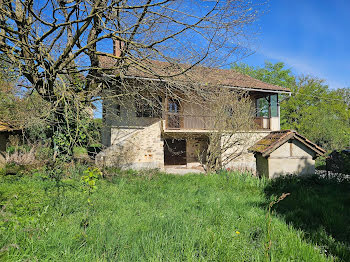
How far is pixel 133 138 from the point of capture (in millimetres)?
12438

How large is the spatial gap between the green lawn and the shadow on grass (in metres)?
0.02

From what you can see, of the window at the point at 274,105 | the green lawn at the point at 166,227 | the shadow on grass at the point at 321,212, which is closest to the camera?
the green lawn at the point at 166,227

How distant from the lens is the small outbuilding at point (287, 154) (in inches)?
336

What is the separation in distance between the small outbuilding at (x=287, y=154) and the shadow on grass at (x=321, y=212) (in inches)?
30.4

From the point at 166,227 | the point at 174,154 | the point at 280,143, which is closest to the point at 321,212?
the point at 166,227

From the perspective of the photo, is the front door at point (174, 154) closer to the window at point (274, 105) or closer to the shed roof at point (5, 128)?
the window at point (274, 105)

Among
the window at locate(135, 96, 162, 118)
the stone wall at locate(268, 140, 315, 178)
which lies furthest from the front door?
the stone wall at locate(268, 140, 315, 178)

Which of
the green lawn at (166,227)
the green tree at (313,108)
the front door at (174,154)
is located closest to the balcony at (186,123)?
the front door at (174,154)

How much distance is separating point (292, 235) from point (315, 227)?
1161 millimetres

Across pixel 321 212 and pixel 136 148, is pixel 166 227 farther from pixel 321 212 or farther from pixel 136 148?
pixel 136 148

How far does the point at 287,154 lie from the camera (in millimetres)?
8781

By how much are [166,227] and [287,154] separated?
7.24 meters

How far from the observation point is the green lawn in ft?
8.33

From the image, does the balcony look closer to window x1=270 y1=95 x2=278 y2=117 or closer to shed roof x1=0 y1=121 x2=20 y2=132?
window x1=270 y1=95 x2=278 y2=117
